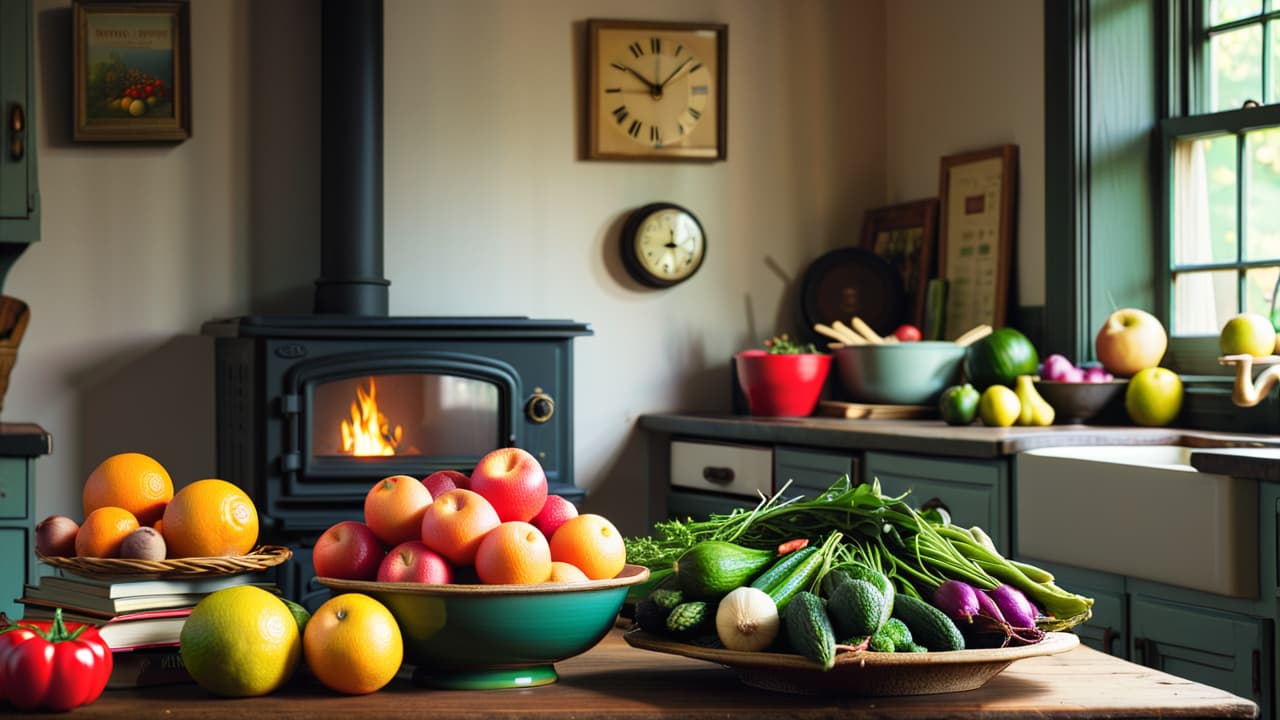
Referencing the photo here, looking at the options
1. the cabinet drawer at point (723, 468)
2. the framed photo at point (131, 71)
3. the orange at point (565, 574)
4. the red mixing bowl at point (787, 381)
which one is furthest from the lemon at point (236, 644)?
the framed photo at point (131, 71)

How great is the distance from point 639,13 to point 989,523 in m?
2.21

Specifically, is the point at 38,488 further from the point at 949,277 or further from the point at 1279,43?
the point at 1279,43

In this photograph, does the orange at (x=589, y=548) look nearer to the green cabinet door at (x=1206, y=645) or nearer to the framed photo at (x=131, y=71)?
the green cabinet door at (x=1206, y=645)

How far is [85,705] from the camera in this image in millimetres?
1150

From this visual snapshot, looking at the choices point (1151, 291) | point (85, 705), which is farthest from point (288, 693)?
point (1151, 291)

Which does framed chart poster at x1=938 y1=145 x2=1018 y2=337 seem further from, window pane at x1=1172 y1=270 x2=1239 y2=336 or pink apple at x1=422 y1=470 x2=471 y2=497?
pink apple at x1=422 y1=470 x2=471 y2=497

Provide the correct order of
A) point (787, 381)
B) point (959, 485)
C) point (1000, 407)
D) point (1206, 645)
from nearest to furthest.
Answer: point (1206, 645) → point (959, 485) → point (1000, 407) → point (787, 381)

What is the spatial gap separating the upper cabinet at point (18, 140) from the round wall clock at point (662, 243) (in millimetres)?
1718

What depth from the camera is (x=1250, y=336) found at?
2.98m

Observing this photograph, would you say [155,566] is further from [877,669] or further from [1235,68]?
[1235,68]

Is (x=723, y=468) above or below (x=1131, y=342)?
below

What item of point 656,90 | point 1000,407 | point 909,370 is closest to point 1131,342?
point 1000,407

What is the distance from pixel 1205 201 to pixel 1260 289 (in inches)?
11.6

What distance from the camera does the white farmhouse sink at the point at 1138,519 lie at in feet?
7.64
